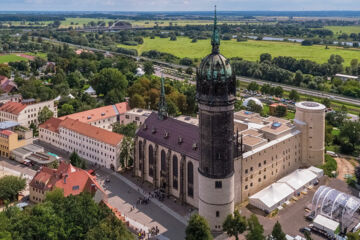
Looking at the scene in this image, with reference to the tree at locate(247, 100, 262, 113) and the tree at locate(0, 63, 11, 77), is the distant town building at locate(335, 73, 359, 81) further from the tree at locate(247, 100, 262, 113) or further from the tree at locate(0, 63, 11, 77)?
the tree at locate(0, 63, 11, 77)

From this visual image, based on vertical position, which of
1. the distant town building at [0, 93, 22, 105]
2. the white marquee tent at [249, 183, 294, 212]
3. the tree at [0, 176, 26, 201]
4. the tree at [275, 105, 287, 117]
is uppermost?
the distant town building at [0, 93, 22, 105]

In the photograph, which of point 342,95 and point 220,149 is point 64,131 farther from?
point 342,95

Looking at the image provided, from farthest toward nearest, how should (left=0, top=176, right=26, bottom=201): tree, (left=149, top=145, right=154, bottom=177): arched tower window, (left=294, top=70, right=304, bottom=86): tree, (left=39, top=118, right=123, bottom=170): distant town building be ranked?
(left=294, top=70, right=304, bottom=86): tree → (left=39, top=118, right=123, bottom=170): distant town building → (left=149, top=145, right=154, bottom=177): arched tower window → (left=0, top=176, right=26, bottom=201): tree

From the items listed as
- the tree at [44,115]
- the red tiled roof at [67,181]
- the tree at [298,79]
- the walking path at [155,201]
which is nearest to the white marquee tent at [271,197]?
the walking path at [155,201]

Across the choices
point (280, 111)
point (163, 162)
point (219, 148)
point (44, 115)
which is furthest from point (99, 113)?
point (219, 148)

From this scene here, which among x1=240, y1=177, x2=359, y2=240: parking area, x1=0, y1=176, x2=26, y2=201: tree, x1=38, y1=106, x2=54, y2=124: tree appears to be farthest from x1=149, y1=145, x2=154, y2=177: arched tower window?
x1=38, y1=106, x2=54, y2=124: tree

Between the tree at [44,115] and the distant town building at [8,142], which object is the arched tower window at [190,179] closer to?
the distant town building at [8,142]
